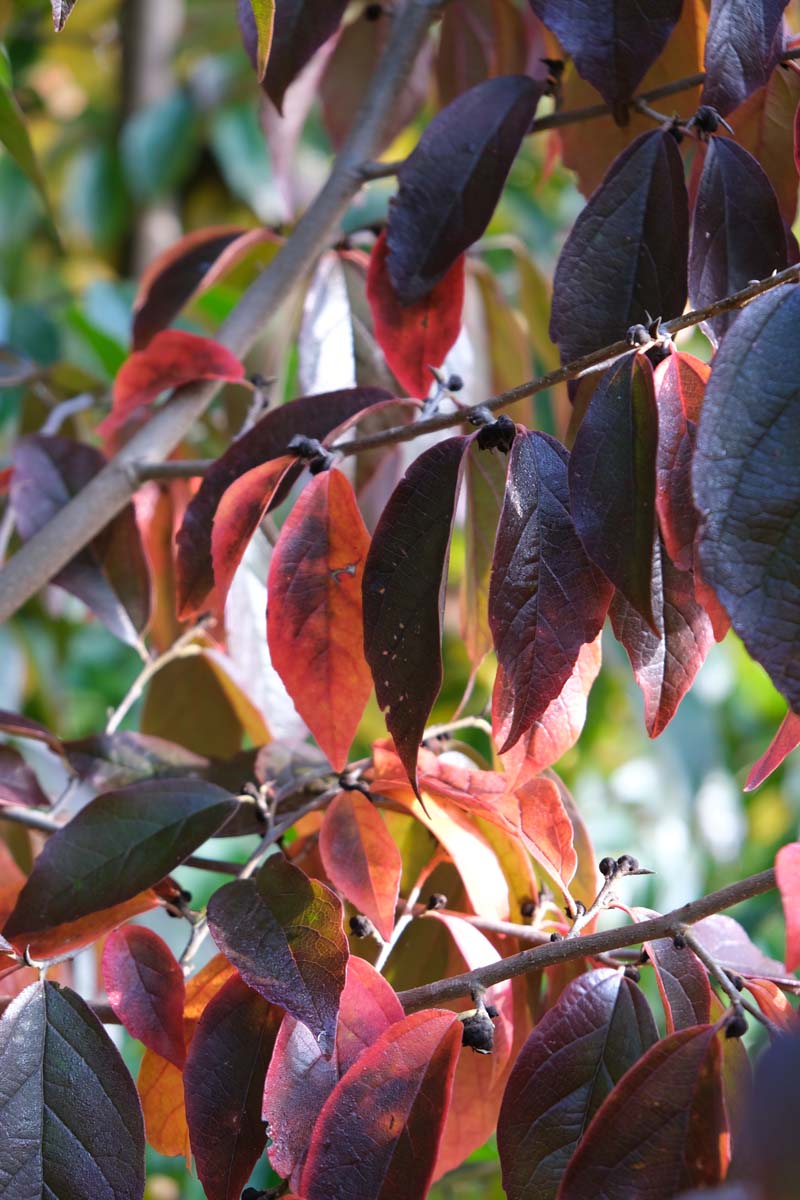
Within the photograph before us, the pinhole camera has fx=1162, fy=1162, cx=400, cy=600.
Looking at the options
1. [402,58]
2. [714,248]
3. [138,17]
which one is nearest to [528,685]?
[714,248]

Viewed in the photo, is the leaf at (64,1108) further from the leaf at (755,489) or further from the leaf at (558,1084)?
the leaf at (755,489)

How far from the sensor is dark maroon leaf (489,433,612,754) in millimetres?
339

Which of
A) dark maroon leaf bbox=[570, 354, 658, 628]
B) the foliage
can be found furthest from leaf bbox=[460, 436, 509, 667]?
dark maroon leaf bbox=[570, 354, 658, 628]

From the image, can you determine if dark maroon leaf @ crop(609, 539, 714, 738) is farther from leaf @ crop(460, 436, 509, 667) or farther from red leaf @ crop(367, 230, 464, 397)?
red leaf @ crop(367, 230, 464, 397)

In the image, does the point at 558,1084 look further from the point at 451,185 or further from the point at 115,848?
the point at 451,185

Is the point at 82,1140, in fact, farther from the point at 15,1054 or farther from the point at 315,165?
the point at 315,165

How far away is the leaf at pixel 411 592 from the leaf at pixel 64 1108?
14 centimetres

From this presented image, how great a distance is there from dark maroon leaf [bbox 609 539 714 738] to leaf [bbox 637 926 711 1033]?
0.07 metres

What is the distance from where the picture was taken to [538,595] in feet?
1.12

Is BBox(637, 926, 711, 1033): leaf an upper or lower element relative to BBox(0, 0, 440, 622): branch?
lower

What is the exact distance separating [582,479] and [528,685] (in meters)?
0.06

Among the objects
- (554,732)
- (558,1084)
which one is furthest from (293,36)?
(558,1084)

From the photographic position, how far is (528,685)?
34 cm

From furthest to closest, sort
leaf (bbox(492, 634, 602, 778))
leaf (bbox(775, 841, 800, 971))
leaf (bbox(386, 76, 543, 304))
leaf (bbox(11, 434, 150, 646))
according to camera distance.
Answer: leaf (bbox(11, 434, 150, 646)) → leaf (bbox(386, 76, 543, 304)) → leaf (bbox(492, 634, 602, 778)) → leaf (bbox(775, 841, 800, 971))
